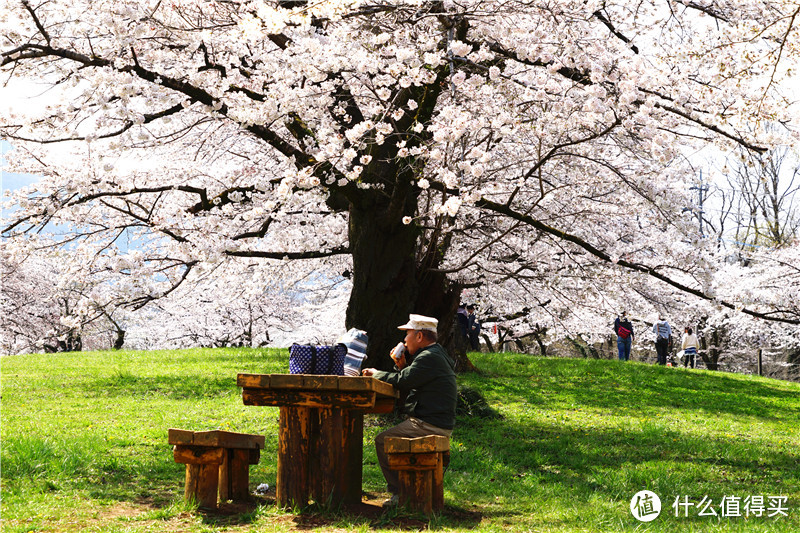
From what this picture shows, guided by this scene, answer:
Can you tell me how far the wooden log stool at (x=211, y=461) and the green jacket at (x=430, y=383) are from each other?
129 cm

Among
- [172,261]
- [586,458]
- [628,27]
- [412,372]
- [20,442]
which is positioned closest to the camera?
[412,372]

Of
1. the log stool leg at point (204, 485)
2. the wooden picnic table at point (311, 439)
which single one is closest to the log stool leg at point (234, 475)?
the log stool leg at point (204, 485)

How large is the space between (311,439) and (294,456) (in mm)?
180

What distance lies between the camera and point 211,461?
18.7 ft

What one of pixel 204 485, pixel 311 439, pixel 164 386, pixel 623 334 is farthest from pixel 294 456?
pixel 623 334

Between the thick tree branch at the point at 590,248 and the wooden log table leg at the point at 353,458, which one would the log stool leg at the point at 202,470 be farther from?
the thick tree branch at the point at 590,248

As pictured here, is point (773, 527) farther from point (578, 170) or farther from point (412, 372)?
point (578, 170)

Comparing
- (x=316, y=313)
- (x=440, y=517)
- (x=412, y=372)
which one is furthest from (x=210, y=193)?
(x=316, y=313)

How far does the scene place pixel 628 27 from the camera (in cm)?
996

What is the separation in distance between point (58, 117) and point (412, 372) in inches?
230

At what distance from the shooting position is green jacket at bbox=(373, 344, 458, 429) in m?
6.00

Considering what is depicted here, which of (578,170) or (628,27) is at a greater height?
(628,27)

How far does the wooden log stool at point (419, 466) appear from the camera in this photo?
5.52 m

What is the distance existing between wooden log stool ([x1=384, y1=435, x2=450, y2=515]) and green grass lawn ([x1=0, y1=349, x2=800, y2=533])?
168 mm
